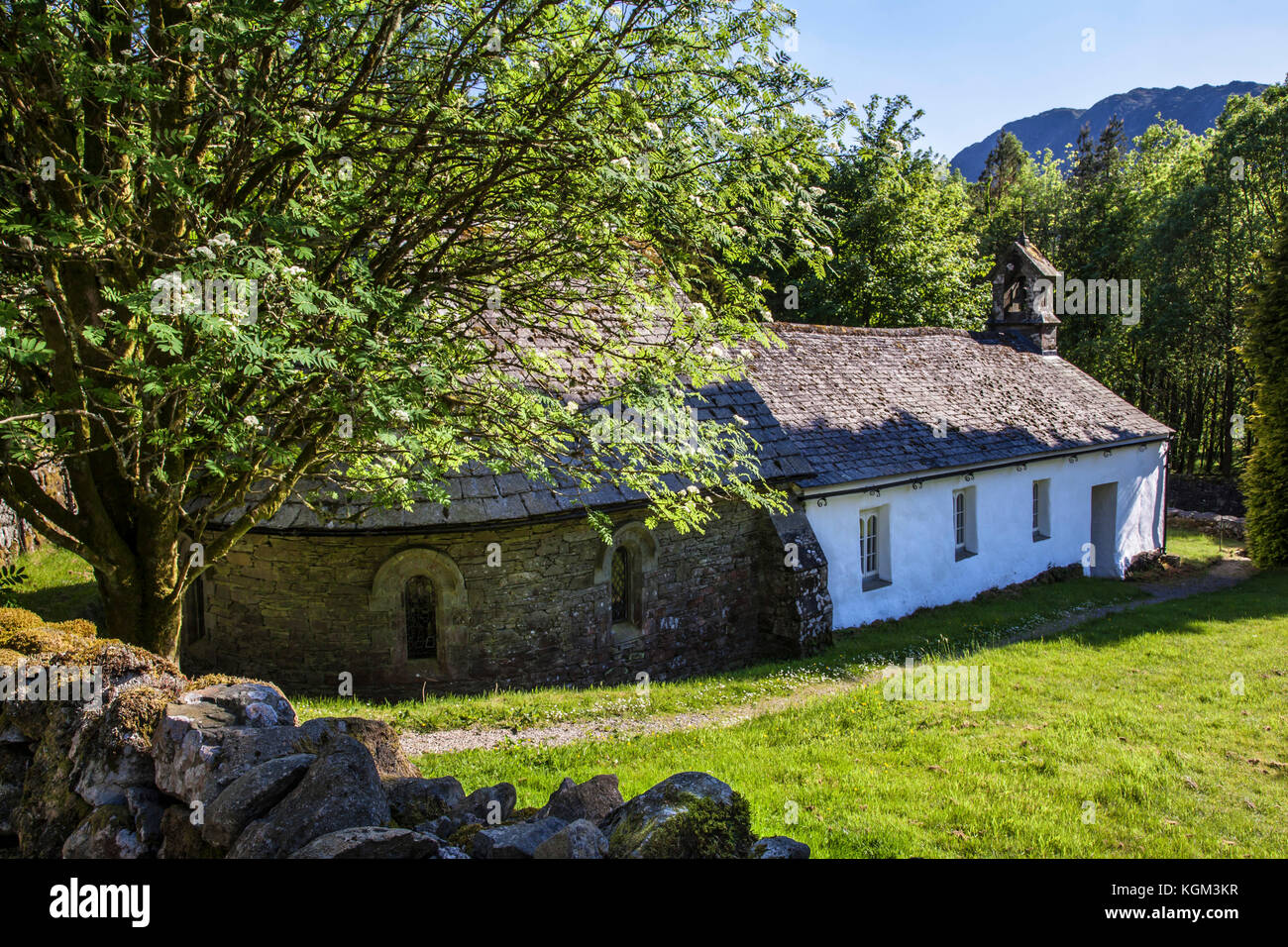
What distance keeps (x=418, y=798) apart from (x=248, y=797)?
3.21ft

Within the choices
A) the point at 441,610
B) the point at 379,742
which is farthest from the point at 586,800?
the point at 441,610

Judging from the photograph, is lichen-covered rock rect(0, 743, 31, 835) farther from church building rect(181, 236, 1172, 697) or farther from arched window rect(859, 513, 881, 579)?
arched window rect(859, 513, 881, 579)

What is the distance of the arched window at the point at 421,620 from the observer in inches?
467

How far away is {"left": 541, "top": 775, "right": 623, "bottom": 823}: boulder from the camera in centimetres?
445

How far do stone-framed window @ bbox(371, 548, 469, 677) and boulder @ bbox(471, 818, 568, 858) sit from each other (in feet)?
26.3

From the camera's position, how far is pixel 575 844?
136 inches

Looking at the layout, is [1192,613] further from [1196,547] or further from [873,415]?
[1196,547]

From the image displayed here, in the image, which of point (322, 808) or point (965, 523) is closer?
point (322, 808)

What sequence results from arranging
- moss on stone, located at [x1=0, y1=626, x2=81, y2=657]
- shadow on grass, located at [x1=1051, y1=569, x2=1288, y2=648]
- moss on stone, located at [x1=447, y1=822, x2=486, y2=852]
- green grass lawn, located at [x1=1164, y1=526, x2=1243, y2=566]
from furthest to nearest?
green grass lawn, located at [x1=1164, y1=526, x2=1243, y2=566]
shadow on grass, located at [x1=1051, y1=569, x2=1288, y2=648]
moss on stone, located at [x1=0, y1=626, x2=81, y2=657]
moss on stone, located at [x1=447, y1=822, x2=486, y2=852]

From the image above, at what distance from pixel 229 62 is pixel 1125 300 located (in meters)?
43.5

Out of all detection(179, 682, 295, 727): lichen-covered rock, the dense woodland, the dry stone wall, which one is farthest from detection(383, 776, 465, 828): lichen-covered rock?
the dense woodland

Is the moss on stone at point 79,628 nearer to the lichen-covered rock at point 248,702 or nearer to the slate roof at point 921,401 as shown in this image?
the lichen-covered rock at point 248,702
